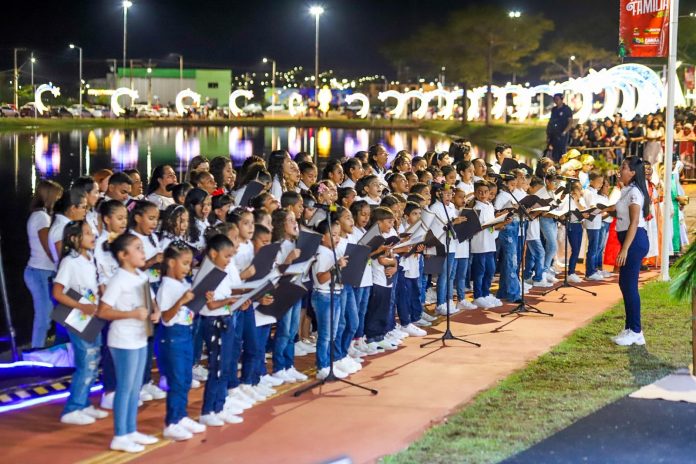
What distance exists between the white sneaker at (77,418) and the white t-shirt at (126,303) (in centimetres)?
90

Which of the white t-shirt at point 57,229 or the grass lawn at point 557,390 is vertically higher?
the white t-shirt at point 57,229

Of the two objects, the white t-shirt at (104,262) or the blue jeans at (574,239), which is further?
the blue jeans at (574,239)

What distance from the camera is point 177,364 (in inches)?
317

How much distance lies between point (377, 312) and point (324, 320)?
4.25 feet

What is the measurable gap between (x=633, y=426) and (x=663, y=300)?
5.75 meters

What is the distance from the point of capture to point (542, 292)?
1450 centimetres

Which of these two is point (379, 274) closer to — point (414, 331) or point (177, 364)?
point (414, 331)

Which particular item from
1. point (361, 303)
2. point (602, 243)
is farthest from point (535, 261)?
point (361, 303)

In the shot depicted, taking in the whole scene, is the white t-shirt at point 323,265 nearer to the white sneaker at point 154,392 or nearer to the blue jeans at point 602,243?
the white sneaker at point 154,392

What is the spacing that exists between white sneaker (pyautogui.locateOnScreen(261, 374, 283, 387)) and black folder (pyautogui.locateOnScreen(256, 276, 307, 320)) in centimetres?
66

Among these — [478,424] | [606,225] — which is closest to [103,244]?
[478,424]

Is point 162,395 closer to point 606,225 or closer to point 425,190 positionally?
point 425,190

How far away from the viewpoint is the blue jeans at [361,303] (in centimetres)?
1059

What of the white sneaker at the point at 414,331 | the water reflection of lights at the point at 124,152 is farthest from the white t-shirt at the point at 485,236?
the water reflection of lights at the point at 124,152
